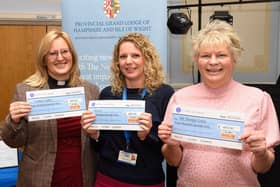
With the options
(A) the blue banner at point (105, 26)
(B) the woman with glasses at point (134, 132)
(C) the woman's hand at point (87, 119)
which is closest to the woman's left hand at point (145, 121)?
(B) the woman with glasses at point (134, 132)

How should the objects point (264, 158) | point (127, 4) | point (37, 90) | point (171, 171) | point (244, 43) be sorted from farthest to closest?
1. point (244, 43)
2. point (127, 4)
3. point (171, 171)
4. point (37, 90)
5. point (264, 158)

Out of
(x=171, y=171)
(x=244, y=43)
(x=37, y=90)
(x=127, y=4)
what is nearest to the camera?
(x=37, y=90)

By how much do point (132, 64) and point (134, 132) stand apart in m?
0.42

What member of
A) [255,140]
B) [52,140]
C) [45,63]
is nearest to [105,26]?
[45,63]

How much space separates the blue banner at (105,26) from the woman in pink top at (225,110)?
130 cm

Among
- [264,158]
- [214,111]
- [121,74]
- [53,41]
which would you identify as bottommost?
[264,158]

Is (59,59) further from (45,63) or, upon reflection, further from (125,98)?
(125,98)

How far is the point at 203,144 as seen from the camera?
1823 millimetres

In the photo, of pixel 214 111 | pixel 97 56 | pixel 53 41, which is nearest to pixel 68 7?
pixel 97 56

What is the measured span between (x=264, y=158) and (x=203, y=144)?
1.01 ft

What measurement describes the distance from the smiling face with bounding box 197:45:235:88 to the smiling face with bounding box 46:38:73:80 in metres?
0.88

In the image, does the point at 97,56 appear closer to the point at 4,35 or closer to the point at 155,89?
the point at 155,89

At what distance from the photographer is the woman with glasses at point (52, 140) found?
2.18 m

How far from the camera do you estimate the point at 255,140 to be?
1628 millimetres
